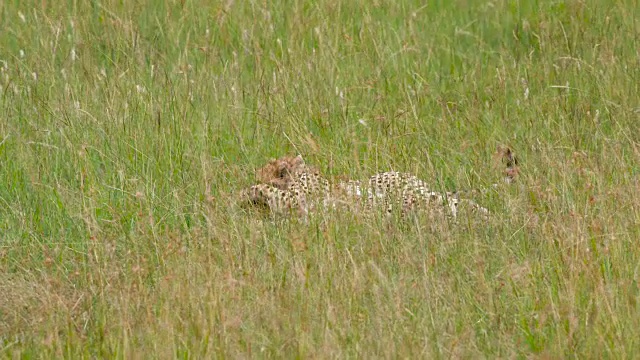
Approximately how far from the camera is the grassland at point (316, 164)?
12.0 feet

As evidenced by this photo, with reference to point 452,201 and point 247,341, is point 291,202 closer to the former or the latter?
point 452,201

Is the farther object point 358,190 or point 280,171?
point 280,171

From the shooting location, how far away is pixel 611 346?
3463 mm

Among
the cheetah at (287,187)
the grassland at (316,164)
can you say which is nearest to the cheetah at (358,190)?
the cheetah at (287,187)

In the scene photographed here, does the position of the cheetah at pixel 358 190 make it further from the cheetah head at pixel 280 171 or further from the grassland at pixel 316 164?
the grassland at pixel 316 164

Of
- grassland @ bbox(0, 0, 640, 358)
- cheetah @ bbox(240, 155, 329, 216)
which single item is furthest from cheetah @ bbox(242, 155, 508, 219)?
grassland @ bbox(0, 0, 640, 358)

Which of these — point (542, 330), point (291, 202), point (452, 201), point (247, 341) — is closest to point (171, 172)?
point (291, 202)

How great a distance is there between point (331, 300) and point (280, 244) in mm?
570

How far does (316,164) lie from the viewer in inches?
210

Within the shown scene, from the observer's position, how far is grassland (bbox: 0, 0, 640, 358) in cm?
367

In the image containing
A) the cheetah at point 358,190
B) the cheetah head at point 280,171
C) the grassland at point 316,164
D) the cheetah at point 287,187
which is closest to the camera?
the grassland at point 316,164

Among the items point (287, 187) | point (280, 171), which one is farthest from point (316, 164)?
point (287, 187)

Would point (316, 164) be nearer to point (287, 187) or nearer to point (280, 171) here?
point (280, 171)

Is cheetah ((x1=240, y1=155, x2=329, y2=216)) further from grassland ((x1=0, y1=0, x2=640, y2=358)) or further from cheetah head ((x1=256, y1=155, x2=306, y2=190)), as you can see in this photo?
grassland ((x1=0, y1=0, x2=640, y2=358))
